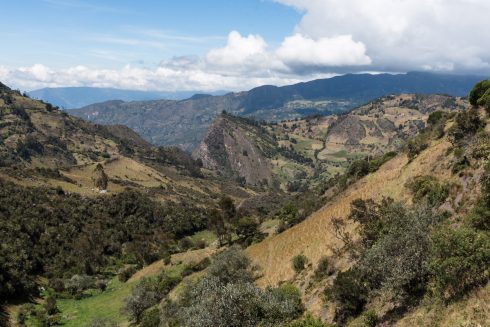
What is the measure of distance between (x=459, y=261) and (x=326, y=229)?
116 feet

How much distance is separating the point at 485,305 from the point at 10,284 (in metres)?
89.0

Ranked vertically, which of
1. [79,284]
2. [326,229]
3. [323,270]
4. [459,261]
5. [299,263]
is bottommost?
[79,284]

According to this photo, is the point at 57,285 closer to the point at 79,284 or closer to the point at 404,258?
the point at 79,284

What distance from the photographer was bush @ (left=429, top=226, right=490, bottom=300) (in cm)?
2375

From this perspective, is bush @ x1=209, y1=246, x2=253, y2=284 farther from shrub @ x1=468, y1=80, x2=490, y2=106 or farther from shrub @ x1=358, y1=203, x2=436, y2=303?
shrub @ x1=468, y1=80, x2=490, y2=106

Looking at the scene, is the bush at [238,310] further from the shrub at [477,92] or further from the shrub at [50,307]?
the shrub at [50,307]

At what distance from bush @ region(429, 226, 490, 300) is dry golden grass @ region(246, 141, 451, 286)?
19326 mm

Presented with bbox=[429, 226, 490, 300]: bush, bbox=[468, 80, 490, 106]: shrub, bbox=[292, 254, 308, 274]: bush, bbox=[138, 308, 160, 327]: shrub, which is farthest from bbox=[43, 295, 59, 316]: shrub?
bbox=[468, 80, 490, 106]: shrub

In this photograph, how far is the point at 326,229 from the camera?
5903 centimetres

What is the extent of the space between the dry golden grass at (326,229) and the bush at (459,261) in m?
19.3

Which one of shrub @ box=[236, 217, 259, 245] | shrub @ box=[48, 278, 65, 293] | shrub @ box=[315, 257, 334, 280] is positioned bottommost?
shrub @ box=[48, 278, 65, 293]

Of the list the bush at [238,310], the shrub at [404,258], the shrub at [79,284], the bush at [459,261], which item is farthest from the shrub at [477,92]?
the shrub at [79,284]

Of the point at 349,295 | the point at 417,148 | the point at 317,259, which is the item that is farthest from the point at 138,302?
the point at 417,148

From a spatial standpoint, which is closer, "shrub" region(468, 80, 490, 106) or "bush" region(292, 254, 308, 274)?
"bush" region(292, 254, 308, 274)
